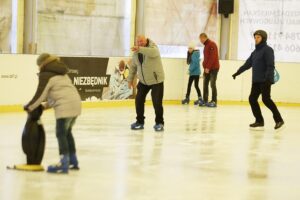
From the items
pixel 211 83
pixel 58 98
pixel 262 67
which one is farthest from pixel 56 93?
pixel 211 83

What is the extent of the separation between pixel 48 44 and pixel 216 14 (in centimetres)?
600

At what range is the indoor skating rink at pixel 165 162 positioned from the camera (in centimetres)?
640

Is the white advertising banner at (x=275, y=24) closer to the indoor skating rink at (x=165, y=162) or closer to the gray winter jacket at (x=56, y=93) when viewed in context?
the indoor skating rink at (x=165, y=162)

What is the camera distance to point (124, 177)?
7.10 meters

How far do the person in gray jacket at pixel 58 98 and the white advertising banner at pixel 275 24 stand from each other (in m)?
14.1

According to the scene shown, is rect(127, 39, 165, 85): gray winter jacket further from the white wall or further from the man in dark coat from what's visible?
the white wall

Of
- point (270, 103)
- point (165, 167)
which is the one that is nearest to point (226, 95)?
point (270, 103)

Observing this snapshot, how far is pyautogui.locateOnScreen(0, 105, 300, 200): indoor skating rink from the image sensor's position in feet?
21.0

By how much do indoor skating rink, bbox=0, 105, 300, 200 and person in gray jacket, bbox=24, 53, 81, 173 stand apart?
0.91ft

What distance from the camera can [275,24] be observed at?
20578mm

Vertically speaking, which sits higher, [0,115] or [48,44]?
[48,44]

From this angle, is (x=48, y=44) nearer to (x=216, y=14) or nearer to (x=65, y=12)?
(x=65, y=12)

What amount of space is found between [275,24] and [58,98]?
14.4 metres

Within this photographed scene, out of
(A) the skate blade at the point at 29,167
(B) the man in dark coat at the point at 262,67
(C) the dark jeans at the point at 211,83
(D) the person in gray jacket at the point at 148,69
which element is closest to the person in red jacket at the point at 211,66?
(C) the dark jeans at the point at 211,83
